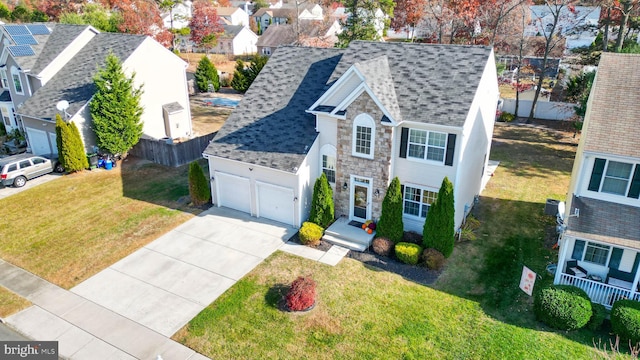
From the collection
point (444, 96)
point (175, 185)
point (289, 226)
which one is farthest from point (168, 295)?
point (444, 96)

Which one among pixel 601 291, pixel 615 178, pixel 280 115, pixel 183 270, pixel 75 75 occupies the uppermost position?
pixel 75 75

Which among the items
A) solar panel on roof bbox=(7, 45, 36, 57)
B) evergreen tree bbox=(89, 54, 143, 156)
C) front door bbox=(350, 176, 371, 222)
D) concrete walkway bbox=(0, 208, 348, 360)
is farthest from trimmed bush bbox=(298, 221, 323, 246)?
solar panel on roof bbox=(7, 45, 36, 57)

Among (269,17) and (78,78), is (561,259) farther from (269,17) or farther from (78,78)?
(269,17)

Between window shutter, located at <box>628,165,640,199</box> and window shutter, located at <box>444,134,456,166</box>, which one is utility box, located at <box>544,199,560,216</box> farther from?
window shutter, located at <box>444,134,456,166</box>

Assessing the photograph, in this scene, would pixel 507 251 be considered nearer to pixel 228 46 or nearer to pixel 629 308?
pixel 629 308

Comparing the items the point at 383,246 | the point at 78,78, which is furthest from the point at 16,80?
the point at 383,246

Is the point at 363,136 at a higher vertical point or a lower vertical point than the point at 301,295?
higher

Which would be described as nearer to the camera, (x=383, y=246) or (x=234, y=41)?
(x=383, y=246)

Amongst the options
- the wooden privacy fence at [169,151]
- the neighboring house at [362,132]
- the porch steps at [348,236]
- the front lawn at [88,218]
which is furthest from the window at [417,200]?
the wooden privacy fence at [169,151]
